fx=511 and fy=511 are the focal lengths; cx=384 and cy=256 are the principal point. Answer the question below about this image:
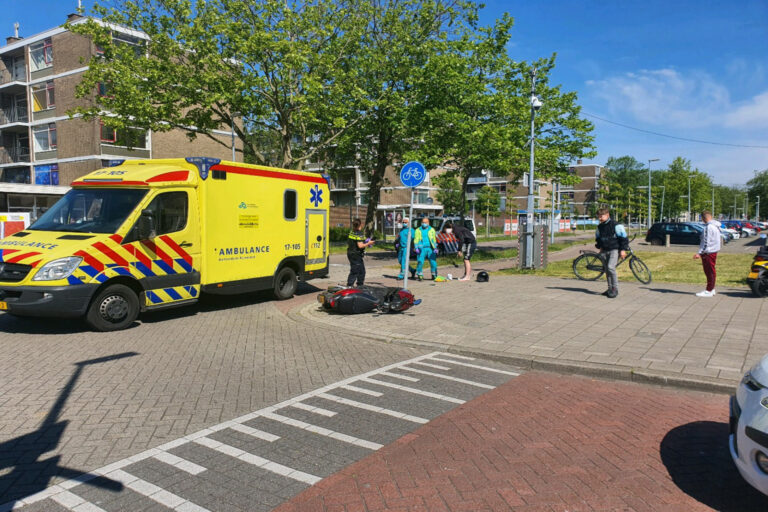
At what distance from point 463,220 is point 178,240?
1763cm

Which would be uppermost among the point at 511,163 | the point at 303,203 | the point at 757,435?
the point at 511,163

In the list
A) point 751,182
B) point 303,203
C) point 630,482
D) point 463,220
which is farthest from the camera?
point 751,182

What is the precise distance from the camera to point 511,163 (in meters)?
21.4

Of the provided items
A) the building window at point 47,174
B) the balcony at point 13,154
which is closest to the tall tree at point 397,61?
the building window at point 47,174

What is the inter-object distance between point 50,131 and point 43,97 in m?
2.72

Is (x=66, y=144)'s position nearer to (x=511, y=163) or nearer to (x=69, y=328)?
(x=511, y=163)

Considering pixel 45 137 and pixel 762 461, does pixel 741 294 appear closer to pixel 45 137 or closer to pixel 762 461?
pixel 762 461

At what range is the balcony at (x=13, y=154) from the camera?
3872 centimetres

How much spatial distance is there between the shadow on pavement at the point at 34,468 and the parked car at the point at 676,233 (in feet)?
119

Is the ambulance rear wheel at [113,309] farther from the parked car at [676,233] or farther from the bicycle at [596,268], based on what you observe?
the parked car at [676,233]

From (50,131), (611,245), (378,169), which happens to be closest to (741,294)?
(611,245)

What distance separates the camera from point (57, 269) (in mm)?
6988

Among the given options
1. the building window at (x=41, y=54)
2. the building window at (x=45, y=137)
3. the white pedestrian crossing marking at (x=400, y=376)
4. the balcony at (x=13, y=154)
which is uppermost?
the building window at (x=41, y=54)

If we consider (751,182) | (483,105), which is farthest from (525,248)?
(751,182)
